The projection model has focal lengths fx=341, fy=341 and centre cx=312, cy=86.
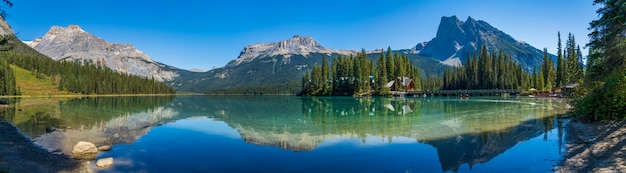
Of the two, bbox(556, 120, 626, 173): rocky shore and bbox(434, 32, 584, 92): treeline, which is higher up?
bbox(434, 32, 584, 92): treeline

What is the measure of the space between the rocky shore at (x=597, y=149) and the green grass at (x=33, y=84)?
16407 centimetres

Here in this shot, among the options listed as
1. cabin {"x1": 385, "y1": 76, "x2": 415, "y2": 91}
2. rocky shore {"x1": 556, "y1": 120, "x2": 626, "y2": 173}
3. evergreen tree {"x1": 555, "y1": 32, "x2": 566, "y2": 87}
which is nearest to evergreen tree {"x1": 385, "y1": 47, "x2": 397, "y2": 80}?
cabin {"x1": 385, "y1": 76, "x2": 415, "y2": 91}

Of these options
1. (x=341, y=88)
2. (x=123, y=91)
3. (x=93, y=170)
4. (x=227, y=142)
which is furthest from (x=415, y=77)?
(x=123, y=91)

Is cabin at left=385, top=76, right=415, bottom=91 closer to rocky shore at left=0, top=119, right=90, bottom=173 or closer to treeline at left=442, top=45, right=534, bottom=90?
treeline at left=442, top=45, right=534, bottom=90

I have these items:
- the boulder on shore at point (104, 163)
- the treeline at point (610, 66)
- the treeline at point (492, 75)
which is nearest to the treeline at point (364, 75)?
the treeline at point (492, 75)

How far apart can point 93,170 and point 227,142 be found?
7.91 metres

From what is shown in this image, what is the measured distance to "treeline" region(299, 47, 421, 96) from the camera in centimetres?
11288

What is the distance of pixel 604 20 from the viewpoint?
19.8 m

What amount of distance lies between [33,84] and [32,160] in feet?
546

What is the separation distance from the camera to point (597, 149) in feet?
48.7

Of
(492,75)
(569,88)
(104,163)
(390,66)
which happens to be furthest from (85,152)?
(492,75)

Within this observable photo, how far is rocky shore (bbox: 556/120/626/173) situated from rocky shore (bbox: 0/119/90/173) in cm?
1921

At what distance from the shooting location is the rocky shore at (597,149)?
12.2 meters

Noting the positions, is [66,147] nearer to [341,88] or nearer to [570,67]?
[341,88]
